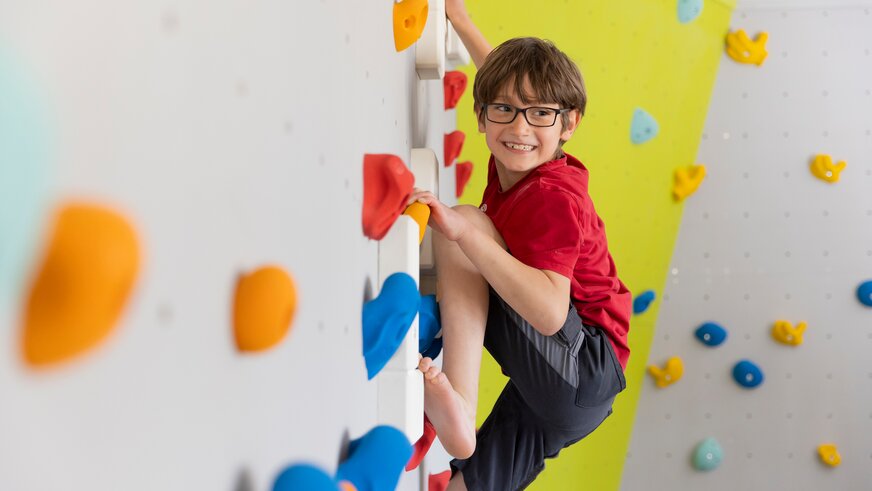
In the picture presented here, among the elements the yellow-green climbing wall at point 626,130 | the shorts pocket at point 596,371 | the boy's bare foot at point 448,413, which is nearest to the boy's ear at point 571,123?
the shorts pocket at point 596,371

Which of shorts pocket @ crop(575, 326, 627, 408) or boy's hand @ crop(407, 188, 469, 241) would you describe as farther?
shorts pocket @ crop(575, 326, 627, 408)

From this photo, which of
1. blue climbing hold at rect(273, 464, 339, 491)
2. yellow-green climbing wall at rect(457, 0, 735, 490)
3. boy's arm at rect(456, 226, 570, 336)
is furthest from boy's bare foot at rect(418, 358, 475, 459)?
yellow-green climbing wall at rect(457, 0, 735, 490)

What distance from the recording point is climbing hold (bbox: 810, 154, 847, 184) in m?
2.02

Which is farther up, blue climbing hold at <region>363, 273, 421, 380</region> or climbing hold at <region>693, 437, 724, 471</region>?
blue climbing hold at <region>363, 273, 421, 380</region>

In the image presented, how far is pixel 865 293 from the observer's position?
6.67 feet

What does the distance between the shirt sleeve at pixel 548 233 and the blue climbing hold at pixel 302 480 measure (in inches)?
22.0

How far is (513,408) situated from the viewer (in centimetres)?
124

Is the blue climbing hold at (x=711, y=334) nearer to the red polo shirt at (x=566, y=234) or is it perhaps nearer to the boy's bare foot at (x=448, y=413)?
the red polo shirt at (x=566, y=234)

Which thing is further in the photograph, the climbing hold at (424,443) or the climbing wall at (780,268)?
the climbing wall at (780,268)

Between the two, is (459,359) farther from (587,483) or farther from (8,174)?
(587,483)

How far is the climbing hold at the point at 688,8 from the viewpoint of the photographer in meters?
2.00

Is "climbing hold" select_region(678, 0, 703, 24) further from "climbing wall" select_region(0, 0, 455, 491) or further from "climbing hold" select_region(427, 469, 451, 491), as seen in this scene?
"climbing wall" select_region(0, 0, 455, 491)

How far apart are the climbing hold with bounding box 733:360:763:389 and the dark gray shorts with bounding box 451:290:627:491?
983 millimetres

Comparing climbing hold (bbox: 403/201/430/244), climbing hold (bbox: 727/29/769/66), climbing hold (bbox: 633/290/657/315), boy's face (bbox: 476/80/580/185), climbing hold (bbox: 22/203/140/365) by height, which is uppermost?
climbing hold (bbox: 22/203/140/365)
